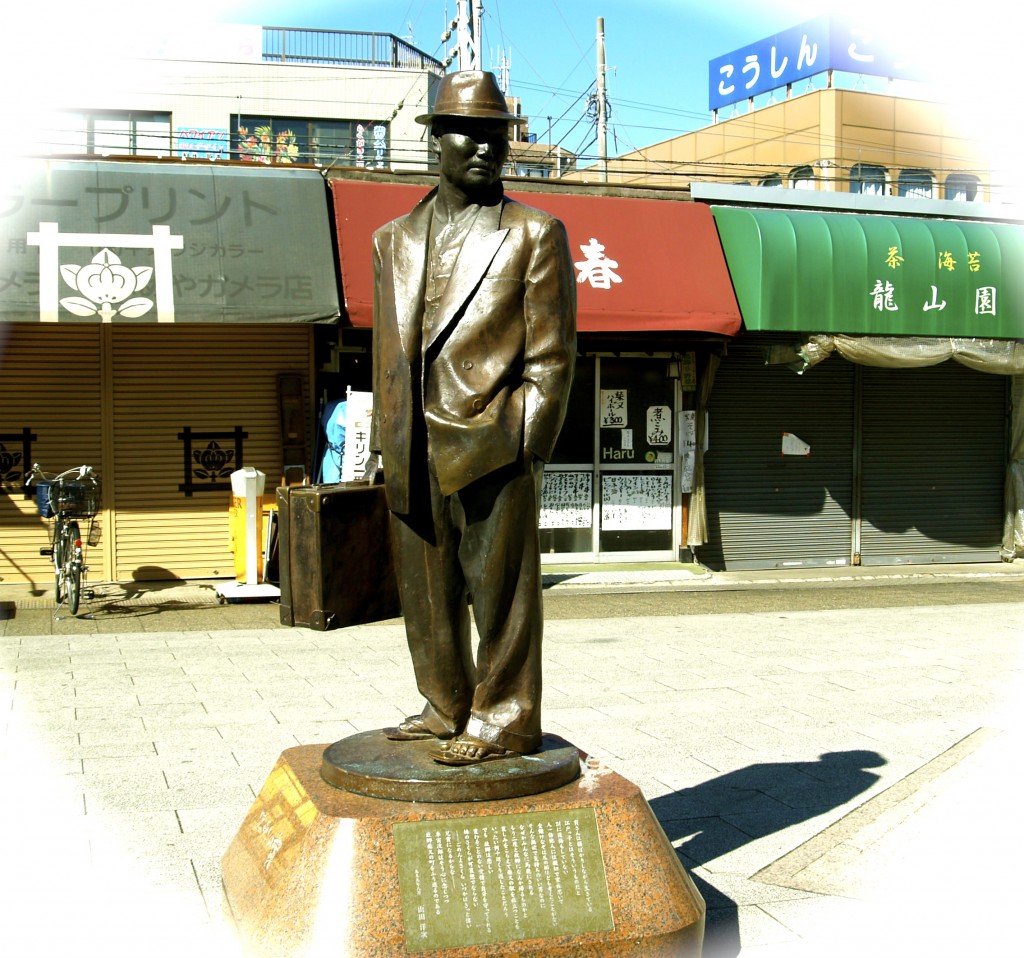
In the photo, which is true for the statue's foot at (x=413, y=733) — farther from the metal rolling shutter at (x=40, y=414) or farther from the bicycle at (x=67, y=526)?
the metal rolling shutter at (x=40, y=414)

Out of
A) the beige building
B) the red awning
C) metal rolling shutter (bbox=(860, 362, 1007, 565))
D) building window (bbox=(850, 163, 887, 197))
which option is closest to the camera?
the red awning

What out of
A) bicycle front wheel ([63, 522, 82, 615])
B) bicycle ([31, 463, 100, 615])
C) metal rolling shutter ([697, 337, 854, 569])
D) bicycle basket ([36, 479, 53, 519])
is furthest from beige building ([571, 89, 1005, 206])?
bicycle front wheel ([63, 522, 82, 615])

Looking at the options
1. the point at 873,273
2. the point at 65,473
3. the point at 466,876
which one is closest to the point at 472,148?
the point at 466,876

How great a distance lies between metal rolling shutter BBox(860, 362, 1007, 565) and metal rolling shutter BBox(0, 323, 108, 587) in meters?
9.00

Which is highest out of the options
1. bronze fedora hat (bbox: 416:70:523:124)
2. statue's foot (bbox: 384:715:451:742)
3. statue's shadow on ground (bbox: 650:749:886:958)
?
bronze fedora hat (bbox: 416:70:523:124)

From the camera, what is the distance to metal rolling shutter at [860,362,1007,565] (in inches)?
591

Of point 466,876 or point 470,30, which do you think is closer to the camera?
point 466,876

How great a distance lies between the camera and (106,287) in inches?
435

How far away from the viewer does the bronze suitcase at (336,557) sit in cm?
438

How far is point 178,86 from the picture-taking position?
2420cm

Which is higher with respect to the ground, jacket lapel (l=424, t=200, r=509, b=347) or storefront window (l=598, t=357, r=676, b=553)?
jacket lapel (l=424, t=200, r=509, b=347)

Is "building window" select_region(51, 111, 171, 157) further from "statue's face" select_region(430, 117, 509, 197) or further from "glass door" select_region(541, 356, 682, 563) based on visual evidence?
"statue's face" select_region(430, 117, 509, 197)

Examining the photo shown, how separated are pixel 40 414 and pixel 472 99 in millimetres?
9121

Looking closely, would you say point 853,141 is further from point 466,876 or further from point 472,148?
point 466,876
